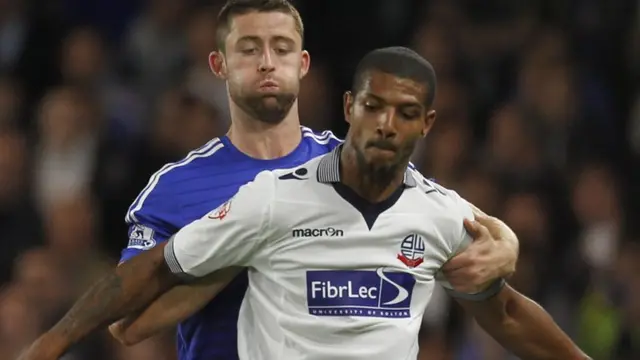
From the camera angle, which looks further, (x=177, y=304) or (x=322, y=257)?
(x=177, y=304)

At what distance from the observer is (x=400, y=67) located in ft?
13.4

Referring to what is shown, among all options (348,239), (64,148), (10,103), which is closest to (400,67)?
(348,239)

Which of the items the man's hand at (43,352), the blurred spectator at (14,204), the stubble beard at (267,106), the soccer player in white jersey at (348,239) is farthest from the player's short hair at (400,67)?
the blurred spectator at (14,204)

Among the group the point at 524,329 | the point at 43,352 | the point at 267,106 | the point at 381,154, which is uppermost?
the point at 381,154

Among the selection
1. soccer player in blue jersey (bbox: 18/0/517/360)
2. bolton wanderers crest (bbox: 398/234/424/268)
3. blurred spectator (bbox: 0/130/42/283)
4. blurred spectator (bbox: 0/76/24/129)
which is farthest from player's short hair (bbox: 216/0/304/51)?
blurred spectator (bbox: 0/76/24/129)

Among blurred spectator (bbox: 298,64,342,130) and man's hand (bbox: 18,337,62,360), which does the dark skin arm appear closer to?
man's hand (bbox: 18,337,62,360)

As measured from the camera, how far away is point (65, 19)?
898cm

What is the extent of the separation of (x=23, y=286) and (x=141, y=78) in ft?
6.27

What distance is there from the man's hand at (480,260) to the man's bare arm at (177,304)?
618 millimetres

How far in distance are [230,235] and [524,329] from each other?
1041 millimetres

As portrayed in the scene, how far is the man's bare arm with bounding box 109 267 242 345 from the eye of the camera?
4.36 m

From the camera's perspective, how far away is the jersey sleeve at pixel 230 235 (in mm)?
4145

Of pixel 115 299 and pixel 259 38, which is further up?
pixel 259 38

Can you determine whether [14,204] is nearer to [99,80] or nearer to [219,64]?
[99,80]
